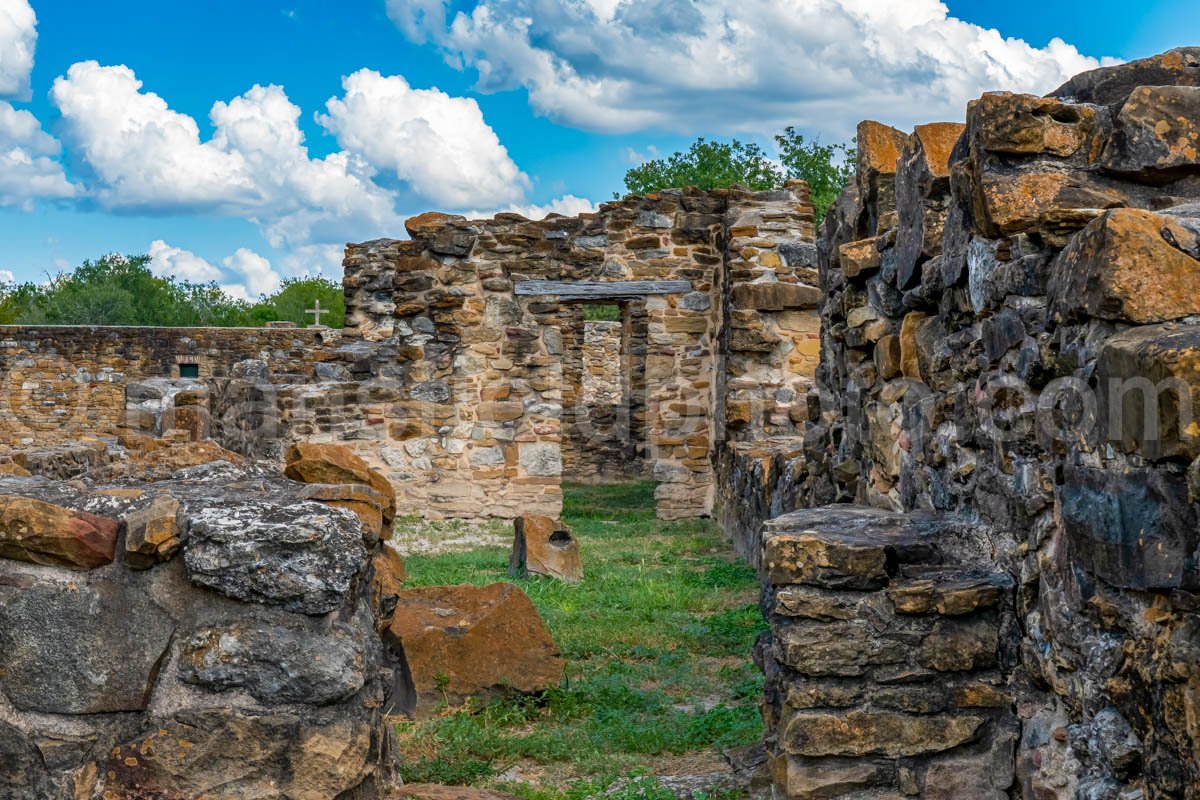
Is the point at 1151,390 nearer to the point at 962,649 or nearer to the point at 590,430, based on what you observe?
the point at 962,649

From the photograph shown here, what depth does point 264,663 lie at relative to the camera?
7.82 feet

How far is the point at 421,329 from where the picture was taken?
11.2 meters

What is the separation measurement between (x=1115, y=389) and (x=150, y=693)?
2.09 metres

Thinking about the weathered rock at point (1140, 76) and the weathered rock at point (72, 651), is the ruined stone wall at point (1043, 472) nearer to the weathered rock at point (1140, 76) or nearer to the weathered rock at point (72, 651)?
the weathered rock at point (1140, 76)

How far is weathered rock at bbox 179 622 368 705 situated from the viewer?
238cm

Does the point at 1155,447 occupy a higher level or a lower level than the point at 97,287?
lower

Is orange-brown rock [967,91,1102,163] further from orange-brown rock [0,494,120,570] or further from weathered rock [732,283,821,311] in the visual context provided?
weathered rock [732,283,821,311]

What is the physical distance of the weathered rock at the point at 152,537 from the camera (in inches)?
92.7

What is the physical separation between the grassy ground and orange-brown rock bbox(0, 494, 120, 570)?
65.8 inches

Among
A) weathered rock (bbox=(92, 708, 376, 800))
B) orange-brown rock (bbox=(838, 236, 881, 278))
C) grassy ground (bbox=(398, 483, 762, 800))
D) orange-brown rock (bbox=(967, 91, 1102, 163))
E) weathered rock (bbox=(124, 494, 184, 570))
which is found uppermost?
orange-brown rock (bbox=(967, 91, 1102, 163))

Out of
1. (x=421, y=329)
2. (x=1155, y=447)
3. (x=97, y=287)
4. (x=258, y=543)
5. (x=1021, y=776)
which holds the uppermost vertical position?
(x=97, y=287)

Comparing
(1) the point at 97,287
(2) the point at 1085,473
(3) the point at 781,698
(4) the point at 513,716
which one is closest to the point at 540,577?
(4) the point at 513,716

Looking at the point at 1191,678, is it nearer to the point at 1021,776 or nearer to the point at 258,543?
the point at 1021,776

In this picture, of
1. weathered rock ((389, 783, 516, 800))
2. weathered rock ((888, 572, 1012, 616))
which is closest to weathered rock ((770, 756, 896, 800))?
weathered rock ((888, 572, 1012, 616))
